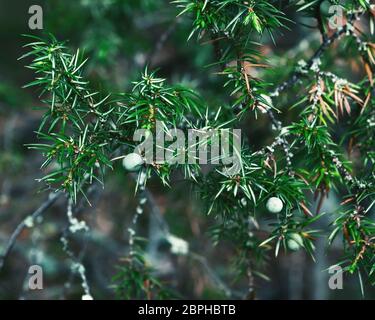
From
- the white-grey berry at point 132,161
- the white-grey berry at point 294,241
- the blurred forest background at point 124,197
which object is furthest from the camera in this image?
the blurred forest background at point 124,197

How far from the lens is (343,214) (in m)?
1.02

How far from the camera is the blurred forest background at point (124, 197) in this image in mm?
1858

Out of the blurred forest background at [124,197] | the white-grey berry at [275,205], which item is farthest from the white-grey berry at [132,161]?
the blurred forest background at [124,197]

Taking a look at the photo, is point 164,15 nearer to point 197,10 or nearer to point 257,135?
point 257,135

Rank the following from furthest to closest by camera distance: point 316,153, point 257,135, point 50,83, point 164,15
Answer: point 164,15
point 257,135
point 316,153
point 50,83

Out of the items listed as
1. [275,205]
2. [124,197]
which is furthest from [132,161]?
[124,197]

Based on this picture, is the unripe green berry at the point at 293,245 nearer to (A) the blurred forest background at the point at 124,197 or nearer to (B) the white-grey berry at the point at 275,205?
(B) the white-grey berry at the point at 275,205

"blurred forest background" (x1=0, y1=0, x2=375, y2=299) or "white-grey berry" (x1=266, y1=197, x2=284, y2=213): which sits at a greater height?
"blurred forest background" (x1=0, y1=0, x2=375, y2=299)

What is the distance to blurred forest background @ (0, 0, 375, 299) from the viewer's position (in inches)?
73.2

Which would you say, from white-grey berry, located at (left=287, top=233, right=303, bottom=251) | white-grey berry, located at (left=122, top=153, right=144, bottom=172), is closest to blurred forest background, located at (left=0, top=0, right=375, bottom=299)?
white-grey berry, located at (left=287, top=233, right=303, bottom=251)

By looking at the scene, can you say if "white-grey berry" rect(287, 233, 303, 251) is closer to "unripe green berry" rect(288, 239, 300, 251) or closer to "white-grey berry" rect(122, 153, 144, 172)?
"unripe green berry" rect(288, 239, 300, 251)

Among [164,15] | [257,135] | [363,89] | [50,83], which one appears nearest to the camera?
[50,83]
